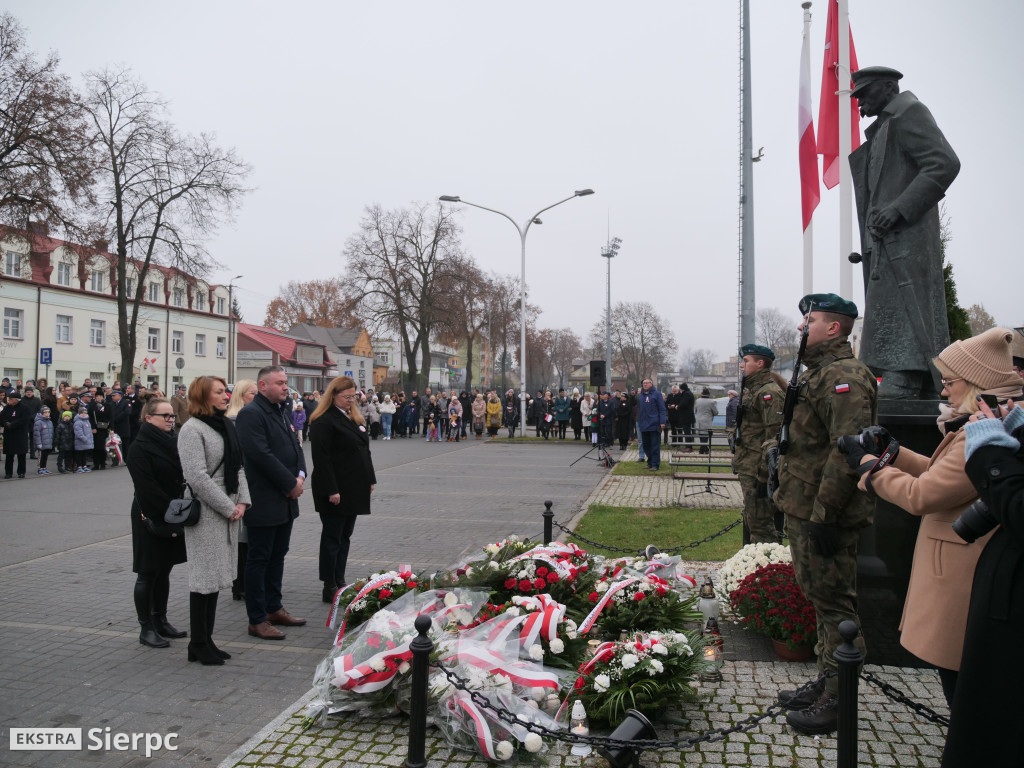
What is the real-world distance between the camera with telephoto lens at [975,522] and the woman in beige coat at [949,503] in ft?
0.74

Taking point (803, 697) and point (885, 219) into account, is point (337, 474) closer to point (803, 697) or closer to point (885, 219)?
point (803, 697)

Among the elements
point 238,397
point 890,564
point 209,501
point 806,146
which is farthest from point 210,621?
point 806,146

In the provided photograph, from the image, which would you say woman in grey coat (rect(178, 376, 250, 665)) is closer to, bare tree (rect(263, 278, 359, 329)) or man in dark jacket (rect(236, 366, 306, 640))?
man in dark jacket (rect(236, 366, 306, 640))

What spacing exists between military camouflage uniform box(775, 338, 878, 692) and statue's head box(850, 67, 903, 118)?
8.25 ft

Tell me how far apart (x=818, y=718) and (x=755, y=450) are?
3.38 metres

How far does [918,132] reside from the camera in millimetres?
5340

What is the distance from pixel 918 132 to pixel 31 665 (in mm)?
7355

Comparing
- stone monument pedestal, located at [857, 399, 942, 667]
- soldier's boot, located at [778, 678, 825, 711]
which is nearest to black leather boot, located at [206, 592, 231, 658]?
soldier's boot, located at [778, 678, 825, 711]

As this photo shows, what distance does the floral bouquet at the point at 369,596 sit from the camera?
5.41m

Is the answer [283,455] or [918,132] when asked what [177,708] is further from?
[918,132]

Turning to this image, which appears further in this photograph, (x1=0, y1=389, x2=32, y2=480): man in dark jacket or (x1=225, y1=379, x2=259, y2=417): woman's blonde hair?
(x1=0, y1=389, x2=32, y2=480): man in dark jacket

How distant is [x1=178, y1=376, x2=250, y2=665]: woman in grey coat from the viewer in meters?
5.14

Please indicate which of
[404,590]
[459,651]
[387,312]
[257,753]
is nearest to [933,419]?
[459,651]

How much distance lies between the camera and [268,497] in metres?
5.79
